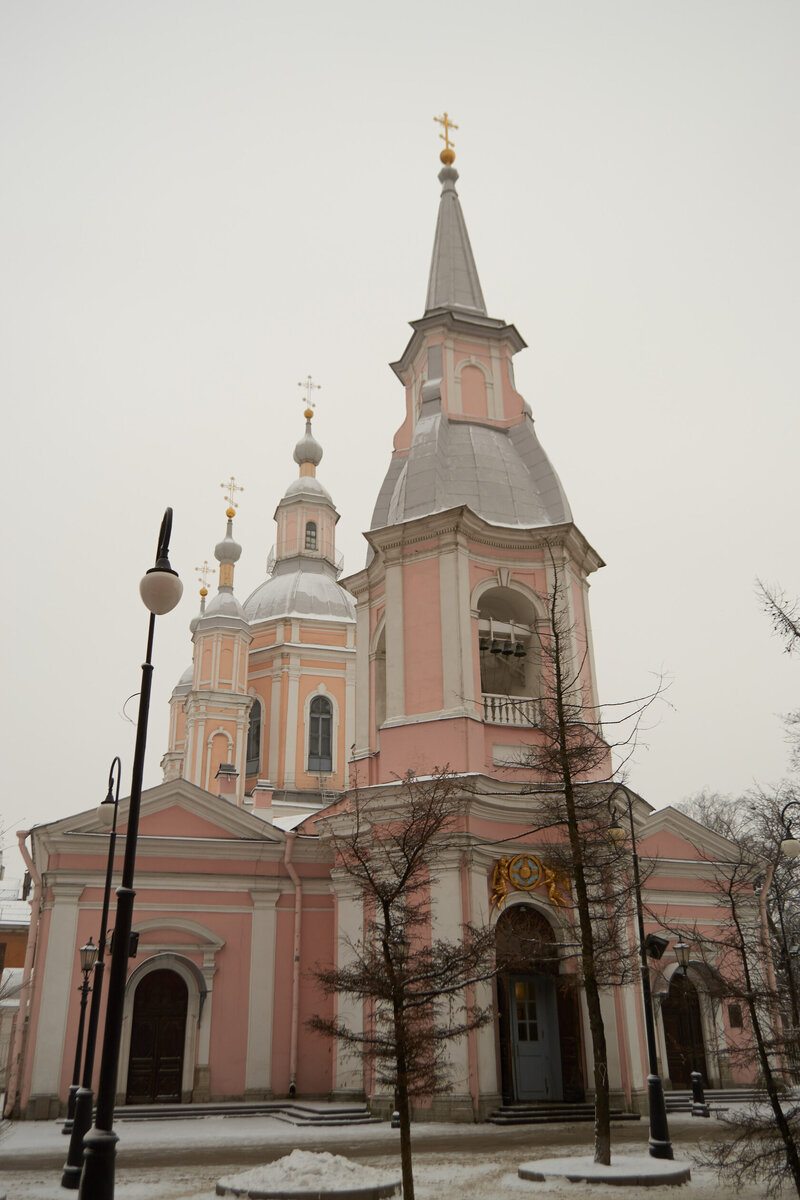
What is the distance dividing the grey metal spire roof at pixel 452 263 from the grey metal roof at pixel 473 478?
3829 mm

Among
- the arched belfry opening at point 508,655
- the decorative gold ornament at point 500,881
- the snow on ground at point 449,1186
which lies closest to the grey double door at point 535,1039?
the decorative gold ornament at point 500,881

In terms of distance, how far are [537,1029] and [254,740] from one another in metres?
19.4

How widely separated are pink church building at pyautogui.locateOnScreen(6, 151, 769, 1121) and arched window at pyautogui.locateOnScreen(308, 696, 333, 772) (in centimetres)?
1154

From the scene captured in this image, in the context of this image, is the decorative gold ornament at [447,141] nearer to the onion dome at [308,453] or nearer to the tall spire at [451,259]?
the tall spire at [451,259]

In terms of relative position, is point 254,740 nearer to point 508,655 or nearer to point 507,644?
point 508,655

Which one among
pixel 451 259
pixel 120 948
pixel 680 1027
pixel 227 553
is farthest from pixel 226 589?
pixel 120 948

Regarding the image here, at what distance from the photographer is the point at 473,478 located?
23.3 metres

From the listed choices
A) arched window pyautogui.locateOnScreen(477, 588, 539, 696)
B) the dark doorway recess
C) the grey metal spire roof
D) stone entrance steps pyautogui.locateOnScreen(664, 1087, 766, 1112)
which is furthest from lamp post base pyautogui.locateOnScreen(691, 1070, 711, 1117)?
the grey metal spire roof

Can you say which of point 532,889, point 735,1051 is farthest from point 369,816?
point 735,1051

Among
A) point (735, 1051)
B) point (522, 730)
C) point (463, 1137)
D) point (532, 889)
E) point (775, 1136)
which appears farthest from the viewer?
point (522, 730)

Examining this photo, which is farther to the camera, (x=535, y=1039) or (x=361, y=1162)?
(x=535, y=1039)

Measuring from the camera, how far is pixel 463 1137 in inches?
617

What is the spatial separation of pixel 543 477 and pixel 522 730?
21.0 ft

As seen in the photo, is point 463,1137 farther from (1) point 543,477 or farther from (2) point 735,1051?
(1) point 543,477
